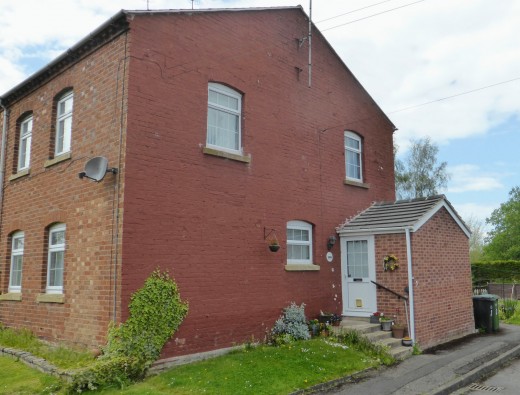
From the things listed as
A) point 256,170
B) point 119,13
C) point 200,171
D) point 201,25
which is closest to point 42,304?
point 200,171

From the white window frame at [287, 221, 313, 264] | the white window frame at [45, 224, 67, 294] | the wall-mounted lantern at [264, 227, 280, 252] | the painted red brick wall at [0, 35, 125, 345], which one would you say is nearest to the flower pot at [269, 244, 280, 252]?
the wall-mounted lantern at [264, 227, 280, 252]

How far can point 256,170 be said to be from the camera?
1103 cm

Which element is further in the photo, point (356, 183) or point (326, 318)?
point (356, 183)

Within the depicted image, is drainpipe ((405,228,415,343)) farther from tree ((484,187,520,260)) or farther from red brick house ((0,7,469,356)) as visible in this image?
tree ((484,187,520,260))

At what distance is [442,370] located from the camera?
9.02 meters

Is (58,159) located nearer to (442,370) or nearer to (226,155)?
(226,155)

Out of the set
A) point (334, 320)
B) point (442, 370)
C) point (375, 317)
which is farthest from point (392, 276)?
point (442, 370)

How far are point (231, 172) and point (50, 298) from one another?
4.76 m

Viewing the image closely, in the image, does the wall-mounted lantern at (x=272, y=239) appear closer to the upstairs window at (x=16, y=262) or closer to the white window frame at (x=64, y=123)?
the white window frame at (x=64, y=123)

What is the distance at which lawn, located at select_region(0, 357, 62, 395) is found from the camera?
7348 millimetres

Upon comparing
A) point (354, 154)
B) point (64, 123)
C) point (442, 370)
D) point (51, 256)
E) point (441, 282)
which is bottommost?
point (442, 370)

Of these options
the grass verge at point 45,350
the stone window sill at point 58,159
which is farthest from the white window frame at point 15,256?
the stone window sill at point 58,159

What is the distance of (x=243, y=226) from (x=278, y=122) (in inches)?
122

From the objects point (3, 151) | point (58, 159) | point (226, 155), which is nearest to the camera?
point (226, 155)
